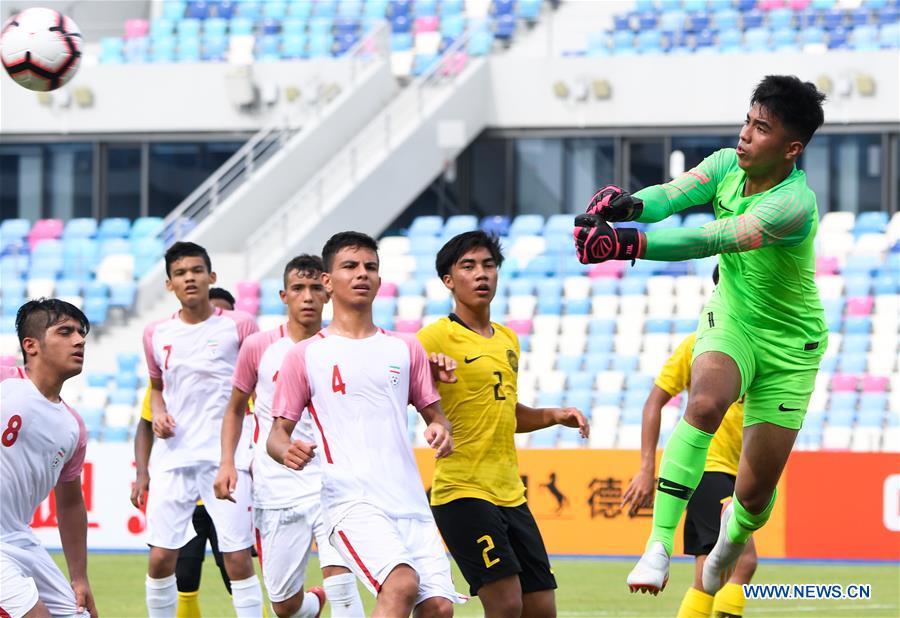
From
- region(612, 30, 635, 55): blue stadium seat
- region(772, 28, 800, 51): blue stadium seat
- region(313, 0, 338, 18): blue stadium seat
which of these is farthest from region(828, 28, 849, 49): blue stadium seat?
region(313, 0, 338, 18): blue stadium seat

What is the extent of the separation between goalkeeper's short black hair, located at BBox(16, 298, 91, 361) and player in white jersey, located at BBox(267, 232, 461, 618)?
3.25 feet

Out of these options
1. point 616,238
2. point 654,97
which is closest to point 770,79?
point 616,238

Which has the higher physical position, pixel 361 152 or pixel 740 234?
pixel 361 152

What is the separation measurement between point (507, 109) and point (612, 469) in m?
11.0

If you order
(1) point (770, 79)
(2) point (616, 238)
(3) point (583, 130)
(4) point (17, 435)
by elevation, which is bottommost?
(4) point (17, 435)

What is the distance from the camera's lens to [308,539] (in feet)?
29.1

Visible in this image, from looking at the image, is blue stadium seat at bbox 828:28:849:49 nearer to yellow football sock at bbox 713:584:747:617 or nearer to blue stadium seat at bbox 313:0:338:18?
blue stadium seat at bbox 313:0:338:18

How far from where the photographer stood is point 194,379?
9.66m

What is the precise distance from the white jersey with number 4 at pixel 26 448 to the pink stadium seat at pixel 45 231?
18712 millimetres

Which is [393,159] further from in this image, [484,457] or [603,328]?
[484,457]

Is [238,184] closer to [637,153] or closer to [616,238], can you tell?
[637,153]

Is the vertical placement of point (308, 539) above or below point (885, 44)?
below

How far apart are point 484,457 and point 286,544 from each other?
1.75 m

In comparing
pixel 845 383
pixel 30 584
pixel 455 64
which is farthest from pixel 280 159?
pixel 30 584
